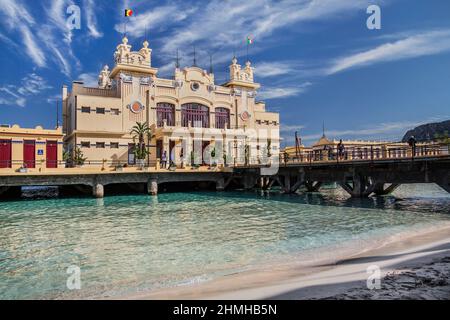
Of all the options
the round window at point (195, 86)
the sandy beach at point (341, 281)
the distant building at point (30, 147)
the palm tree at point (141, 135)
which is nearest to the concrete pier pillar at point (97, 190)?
the distant building at point (30, 147)

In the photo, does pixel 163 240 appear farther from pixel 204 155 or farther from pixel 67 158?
pixel 204 155

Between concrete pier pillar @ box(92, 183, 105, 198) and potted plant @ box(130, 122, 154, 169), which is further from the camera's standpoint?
potted plant @ box(130, 122, 154, 169)

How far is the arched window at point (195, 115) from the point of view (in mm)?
49875

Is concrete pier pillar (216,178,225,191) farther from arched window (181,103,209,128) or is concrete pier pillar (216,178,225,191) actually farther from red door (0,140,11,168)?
red door (0,140,11,168)

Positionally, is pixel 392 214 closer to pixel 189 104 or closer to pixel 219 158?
pixel 219 158

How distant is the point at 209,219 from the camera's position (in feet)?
59.4

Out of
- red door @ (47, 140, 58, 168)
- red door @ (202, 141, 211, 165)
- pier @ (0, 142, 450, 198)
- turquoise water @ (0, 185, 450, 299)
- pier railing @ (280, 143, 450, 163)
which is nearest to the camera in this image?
turquoise water @ (0, 185, 450, 299)

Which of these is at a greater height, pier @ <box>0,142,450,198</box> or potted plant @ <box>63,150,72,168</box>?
potted plant @ <box>63,150,72,168</box>

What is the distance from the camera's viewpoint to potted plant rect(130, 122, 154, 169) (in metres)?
40.4

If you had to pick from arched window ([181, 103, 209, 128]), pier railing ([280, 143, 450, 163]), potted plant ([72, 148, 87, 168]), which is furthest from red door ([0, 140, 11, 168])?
pier railing ([280, 143, 450, 163])

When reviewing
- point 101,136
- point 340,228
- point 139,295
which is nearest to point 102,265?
point 139,295

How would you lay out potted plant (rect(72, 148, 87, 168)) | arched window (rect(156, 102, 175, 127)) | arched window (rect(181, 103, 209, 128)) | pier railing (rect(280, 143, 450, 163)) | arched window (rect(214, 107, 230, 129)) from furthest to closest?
arched window (rect(214, 107, 230, 129)) < arched window (rect(181, 103, 209, 128)) < arched window (rect(156, 102, 175, 127)) < potted plant (rect(72, 148, 87, 168)) < pier railing (rect(280, 143, 450, 163))

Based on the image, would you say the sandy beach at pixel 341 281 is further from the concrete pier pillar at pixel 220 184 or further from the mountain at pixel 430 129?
the mountain at pixel 430 129

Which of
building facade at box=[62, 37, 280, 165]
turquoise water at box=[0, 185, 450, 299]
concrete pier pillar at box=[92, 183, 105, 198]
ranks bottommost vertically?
turquoise water at box=[0, 185, 450, 299]
